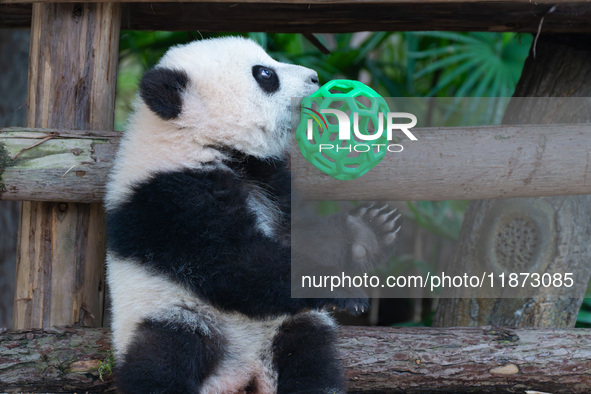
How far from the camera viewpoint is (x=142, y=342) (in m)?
2.47

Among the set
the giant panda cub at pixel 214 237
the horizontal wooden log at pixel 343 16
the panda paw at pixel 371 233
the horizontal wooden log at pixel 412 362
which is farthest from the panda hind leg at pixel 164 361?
the horizontal wooden log at pixel 343 16

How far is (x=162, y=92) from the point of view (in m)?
2.64

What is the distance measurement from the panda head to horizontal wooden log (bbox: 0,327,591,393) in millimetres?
1123

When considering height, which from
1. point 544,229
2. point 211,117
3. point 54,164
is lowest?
point 544,229

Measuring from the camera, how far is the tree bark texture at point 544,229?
3885mm

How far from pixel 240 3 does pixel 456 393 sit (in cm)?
236

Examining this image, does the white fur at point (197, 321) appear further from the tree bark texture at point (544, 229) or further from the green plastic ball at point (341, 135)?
the tree bark texture at point (544, 229)

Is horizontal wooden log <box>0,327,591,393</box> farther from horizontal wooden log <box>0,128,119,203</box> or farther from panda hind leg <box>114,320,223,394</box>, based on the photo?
horizontal wooden log <box>0,128,119,203</box>

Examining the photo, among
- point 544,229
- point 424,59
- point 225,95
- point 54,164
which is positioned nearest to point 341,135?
point 225,95

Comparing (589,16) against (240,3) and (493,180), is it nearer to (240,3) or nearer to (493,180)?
(493,180)

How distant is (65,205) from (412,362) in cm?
198

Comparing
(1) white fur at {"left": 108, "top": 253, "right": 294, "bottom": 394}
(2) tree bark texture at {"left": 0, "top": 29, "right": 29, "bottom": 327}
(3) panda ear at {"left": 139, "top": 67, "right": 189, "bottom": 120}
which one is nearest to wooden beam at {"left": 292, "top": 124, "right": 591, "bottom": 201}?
(3) panda ear at {"left": 139, "top": 67, "right": 189, "bottom": 120}

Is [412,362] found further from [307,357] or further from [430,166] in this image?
[430,166]

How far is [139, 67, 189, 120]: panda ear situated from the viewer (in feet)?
8.66
